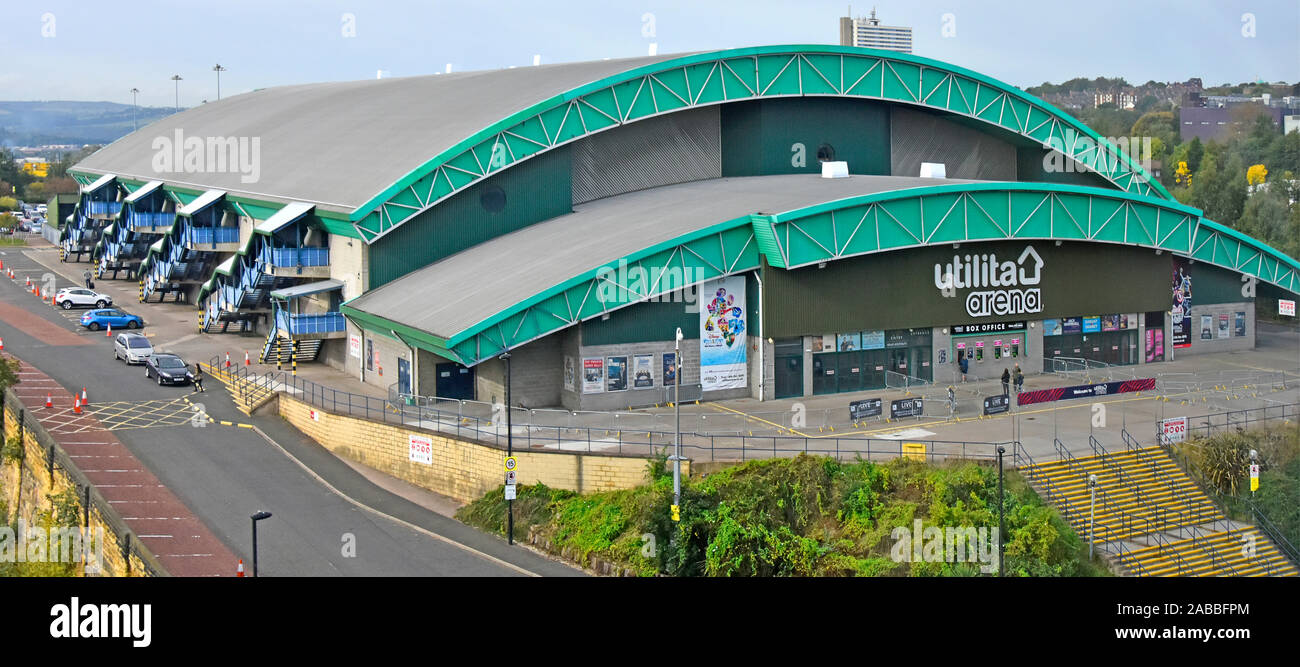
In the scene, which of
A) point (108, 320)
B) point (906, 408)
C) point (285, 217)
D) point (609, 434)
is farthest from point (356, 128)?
point (906, 408)

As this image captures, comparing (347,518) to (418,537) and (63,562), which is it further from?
(63,562)

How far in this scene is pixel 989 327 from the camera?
47156 millimetres

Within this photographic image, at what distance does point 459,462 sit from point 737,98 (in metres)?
22.2

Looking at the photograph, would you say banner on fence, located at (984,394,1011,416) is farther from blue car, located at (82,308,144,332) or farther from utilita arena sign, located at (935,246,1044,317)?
blue car, located at (82,308,144,332)

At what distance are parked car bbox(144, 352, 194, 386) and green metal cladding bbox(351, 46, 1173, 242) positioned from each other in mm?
8527

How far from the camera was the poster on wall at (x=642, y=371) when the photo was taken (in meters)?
42.3

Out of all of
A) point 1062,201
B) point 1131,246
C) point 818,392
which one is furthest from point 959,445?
point 1131,246

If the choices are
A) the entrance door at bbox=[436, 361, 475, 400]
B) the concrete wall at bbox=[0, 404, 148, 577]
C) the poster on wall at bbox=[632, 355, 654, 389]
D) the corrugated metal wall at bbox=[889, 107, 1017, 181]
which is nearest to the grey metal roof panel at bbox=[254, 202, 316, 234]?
the concrete wall at bbox=[0, 404, 148, 577]

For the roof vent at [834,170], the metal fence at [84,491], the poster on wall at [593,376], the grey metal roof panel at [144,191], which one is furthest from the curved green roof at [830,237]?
the grey metal roof panel at [144,191]

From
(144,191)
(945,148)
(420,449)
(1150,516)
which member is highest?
(945,148)

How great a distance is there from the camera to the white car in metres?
67.1

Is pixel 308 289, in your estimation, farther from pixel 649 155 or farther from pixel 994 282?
pixel 994 282

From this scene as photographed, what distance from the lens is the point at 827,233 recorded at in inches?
1700

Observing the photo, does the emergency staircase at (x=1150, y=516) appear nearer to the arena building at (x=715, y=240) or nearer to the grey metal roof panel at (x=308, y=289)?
the arena building at (x=715, y=240)
